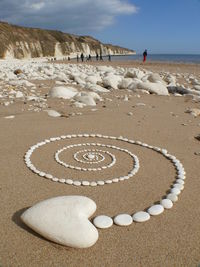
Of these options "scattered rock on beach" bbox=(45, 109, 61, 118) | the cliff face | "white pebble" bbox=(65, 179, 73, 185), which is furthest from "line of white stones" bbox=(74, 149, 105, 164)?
the cliff face

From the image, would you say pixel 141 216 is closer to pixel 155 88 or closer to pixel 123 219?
pixel 123 219

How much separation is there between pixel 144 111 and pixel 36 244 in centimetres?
464

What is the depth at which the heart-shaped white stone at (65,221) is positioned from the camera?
2055mm

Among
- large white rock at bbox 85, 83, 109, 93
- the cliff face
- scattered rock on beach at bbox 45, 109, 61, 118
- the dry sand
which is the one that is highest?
the cliff face

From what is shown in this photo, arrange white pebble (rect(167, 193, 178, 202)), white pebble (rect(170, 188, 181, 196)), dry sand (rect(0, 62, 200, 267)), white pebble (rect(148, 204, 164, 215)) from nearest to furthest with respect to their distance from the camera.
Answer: dry sand (rect(0, 62, 200, 267)), white pebble (rect(148, 204, 164, 215)), white pebble (rect(167, 193, 178, 202)), white pebble (rect(170, 188, 181, 196))

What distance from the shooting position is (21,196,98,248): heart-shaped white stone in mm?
2055

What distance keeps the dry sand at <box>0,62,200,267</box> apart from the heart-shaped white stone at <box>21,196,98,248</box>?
2.6 inches

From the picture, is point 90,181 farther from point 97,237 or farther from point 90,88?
point 90,88

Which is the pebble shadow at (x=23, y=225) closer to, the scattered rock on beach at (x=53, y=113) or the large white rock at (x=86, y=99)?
the scattered rock on beach at (x=53, y=113)

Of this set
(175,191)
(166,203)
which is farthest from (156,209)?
(175,191)

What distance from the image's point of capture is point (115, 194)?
111 inches

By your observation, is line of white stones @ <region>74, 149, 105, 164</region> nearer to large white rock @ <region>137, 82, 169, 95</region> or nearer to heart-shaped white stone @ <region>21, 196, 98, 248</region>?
heart-shaped white stone @ <region>21, 196, 98, 248</region>

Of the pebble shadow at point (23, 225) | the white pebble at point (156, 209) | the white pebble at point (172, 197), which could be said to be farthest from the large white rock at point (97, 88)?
the pebble shadow at point (23, 225)

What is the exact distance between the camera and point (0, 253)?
1992mm
